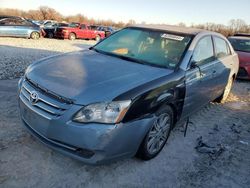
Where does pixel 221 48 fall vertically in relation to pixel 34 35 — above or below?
above

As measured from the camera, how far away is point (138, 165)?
11.4ft

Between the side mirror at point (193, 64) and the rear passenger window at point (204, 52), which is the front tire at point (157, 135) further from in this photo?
the rear passenger window at point (204, 52)

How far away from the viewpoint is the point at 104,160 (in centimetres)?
293

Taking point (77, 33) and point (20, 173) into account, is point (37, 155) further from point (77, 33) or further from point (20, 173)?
point (77, 33)

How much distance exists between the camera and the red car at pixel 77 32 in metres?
22.0

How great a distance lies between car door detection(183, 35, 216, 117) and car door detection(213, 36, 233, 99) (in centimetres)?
21

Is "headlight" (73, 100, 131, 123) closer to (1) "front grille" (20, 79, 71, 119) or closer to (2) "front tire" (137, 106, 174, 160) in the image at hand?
(1) "front grille" (20, 79, 71, 119)

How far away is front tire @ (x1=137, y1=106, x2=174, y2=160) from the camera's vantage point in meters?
3.37

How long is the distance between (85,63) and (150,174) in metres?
1.67

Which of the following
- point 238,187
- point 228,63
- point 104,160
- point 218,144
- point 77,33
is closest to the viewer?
point 104,160

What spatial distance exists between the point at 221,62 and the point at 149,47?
1758mm

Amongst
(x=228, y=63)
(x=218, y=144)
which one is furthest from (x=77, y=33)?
(x=218, y=144)

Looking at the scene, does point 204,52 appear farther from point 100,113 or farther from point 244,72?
point 244,72

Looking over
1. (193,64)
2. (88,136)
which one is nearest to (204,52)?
(193,64)
